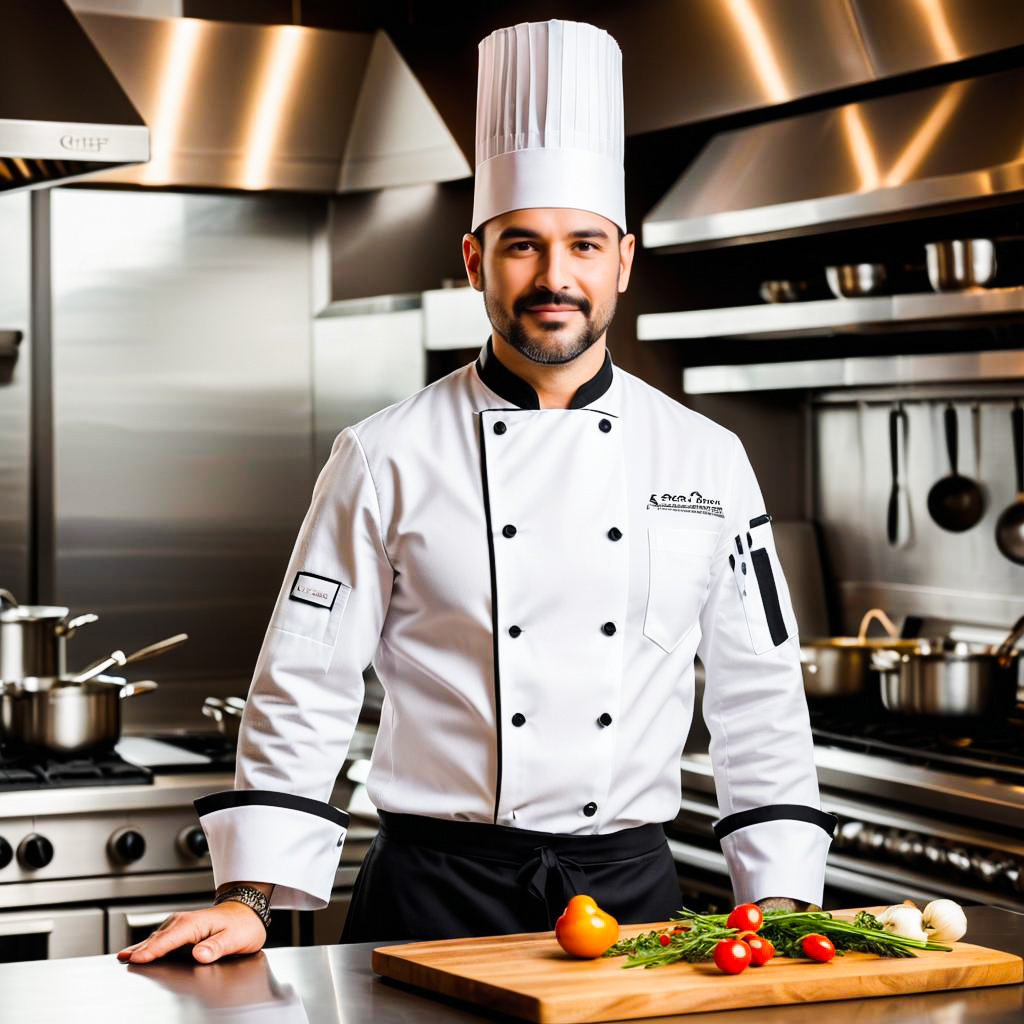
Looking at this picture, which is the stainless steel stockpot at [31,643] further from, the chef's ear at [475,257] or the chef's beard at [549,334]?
the chef's beard at [549,334]

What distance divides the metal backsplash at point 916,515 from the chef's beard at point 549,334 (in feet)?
5.11

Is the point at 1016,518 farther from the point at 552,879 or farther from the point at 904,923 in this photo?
the point at 904,923

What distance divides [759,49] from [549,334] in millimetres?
1383

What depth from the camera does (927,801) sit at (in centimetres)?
257

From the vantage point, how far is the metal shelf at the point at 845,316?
264 cm

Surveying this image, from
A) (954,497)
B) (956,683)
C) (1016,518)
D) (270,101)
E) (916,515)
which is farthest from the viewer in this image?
(270,101)

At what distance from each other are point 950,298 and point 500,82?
990 millimetres

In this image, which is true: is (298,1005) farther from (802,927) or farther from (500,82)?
(500,82)

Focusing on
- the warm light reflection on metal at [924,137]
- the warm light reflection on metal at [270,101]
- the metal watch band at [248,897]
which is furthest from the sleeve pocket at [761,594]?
the warm light reflection on metal at [270,101]

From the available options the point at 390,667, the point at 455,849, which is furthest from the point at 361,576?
the point at 455,849

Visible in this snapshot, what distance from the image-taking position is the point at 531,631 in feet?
6.10

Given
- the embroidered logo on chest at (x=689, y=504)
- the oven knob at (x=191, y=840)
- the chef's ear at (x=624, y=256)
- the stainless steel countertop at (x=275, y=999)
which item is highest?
the chef's ear at (x=624, y=256)

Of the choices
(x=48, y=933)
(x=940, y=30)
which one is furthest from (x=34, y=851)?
(x=940, y=30)

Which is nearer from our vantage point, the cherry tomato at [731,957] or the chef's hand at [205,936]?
the cherry tomato at [731,957]
